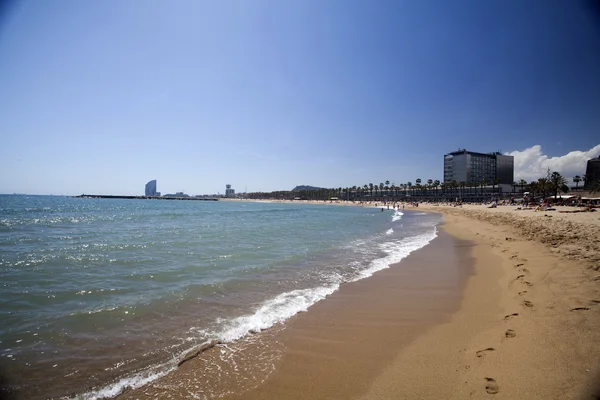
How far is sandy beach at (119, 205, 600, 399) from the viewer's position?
11.4 ft

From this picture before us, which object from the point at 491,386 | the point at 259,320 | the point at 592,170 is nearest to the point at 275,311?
the point at 259,320

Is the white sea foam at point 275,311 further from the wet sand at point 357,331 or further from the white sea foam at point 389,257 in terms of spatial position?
the white sea foam at point 389,257

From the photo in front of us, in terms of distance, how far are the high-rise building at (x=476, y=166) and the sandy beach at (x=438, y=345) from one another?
14707 centimetres

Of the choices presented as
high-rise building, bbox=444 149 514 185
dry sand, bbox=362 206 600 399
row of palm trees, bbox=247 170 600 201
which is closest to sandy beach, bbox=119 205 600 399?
dry sand, bbox=362 206 600 399

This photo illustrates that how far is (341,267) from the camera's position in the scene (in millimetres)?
10695

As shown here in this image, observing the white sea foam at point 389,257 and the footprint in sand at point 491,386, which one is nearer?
the footprint in sand at point 491,386

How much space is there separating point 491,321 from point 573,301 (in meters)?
2.01

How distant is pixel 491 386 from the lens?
331cm

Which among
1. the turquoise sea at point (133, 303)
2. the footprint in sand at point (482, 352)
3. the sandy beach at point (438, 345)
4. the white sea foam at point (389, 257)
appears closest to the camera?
the sandy beach at point (438, 345)

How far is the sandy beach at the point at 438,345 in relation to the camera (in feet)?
11.4

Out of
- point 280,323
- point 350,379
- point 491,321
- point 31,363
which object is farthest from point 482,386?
point 31,363

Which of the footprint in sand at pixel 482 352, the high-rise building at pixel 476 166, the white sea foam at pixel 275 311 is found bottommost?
the white sea foam at pixel 275 311

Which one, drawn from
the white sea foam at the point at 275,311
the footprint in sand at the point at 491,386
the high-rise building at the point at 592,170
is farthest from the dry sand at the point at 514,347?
the high-rise building at the point at 592,170

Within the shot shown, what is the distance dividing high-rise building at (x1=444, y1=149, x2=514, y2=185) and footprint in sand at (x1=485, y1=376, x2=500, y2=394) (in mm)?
151186
